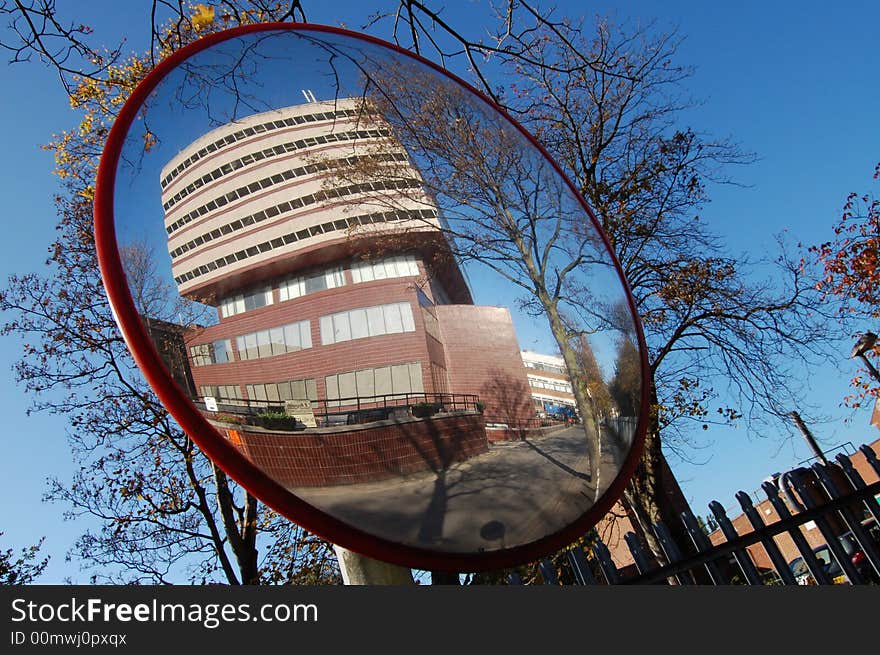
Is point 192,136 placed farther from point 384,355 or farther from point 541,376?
point 541,376

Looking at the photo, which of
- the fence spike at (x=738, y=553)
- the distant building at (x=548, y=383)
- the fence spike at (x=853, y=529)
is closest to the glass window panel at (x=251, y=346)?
the distant building at (x=548, y=383)

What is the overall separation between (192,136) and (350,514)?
113cm

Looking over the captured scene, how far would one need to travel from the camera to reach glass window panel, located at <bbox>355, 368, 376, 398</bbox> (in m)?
1.14

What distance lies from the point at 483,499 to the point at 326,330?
593mm

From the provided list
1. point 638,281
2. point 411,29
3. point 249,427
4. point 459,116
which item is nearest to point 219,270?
point 249,427

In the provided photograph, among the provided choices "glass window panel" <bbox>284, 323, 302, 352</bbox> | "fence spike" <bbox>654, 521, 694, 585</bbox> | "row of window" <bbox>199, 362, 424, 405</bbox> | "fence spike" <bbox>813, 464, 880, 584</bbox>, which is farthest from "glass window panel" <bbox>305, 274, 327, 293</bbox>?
"fence spike" <bbox>813, 464, 880, 584</bbox>

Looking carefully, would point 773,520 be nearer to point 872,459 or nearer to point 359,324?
point 872,459

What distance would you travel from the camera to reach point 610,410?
1.66 meters

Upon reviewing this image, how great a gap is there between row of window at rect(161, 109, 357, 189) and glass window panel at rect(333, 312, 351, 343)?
643 millimetres

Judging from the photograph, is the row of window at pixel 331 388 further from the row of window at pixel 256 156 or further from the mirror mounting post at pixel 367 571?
the mirror mounting post at pixel 367 571

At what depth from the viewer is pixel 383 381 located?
1.15 m

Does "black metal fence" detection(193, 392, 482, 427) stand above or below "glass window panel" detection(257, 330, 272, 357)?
below

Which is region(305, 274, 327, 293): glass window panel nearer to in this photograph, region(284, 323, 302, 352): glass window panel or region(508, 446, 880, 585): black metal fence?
region(284, 323, 302, 352): glass window panel

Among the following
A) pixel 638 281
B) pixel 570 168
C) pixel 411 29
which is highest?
pixel 570 168
